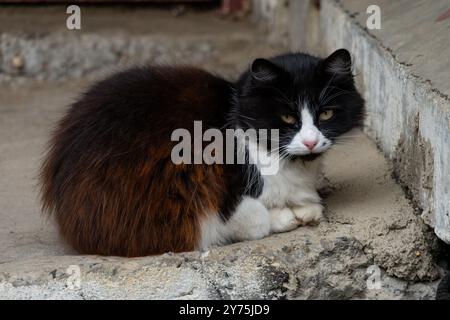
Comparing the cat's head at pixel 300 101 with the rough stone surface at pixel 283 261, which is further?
the cat's head at pixel 300 101

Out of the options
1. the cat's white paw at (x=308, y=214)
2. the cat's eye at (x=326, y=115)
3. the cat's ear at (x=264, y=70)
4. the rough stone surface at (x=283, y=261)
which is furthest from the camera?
the cat's white paw at (x=308, y=214)

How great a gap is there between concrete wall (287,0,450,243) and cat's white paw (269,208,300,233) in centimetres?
52

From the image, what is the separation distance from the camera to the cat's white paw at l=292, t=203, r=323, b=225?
3.74m

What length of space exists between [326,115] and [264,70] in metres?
0.32

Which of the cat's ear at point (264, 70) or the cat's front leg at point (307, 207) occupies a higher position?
the cat's ear at point (264, 70)

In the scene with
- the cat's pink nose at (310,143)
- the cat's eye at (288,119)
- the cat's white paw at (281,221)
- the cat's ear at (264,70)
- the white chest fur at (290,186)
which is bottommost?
the cat's white paw at (281,221)

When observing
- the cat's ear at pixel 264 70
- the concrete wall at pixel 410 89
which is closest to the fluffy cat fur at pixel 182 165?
the cat's ear at pixel 264 70

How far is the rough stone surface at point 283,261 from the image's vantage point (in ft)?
11.2

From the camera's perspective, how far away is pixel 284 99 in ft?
11.8

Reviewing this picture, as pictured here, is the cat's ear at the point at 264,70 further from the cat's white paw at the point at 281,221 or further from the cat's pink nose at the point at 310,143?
the cat's white paw at the point at 281,221

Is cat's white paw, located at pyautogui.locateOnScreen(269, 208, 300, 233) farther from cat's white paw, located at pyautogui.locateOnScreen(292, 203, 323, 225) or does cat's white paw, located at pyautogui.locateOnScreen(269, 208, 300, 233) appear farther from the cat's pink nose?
the cat's pink nose

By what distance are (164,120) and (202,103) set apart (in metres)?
0.19

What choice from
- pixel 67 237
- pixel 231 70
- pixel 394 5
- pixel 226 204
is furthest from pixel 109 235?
pixel 231 70

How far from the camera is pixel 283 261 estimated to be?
3.52 m
